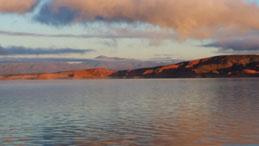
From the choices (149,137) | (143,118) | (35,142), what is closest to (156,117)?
(143,118)

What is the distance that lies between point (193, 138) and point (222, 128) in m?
6.66

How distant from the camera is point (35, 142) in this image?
3797cm

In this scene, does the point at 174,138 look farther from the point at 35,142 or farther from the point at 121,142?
the point at 35,142

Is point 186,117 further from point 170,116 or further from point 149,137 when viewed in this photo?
point 149,137

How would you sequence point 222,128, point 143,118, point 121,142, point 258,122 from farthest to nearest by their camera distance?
point 143,118, point 258,122, point 222,128, point 121,142

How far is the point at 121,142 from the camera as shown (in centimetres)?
3706

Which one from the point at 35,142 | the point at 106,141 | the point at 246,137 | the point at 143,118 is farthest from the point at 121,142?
the point at 143,118

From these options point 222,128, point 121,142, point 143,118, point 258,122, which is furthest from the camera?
point 143,118

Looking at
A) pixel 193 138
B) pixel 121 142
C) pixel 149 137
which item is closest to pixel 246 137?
pixel 193 138

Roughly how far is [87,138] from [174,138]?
739 centimetres

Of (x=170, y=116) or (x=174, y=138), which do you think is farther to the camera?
(x=170, y=116)

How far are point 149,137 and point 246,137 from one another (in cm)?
808

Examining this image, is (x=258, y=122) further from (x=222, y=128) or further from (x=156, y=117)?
(x=156, y=117)

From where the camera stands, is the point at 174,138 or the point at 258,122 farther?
the point at 258,122
